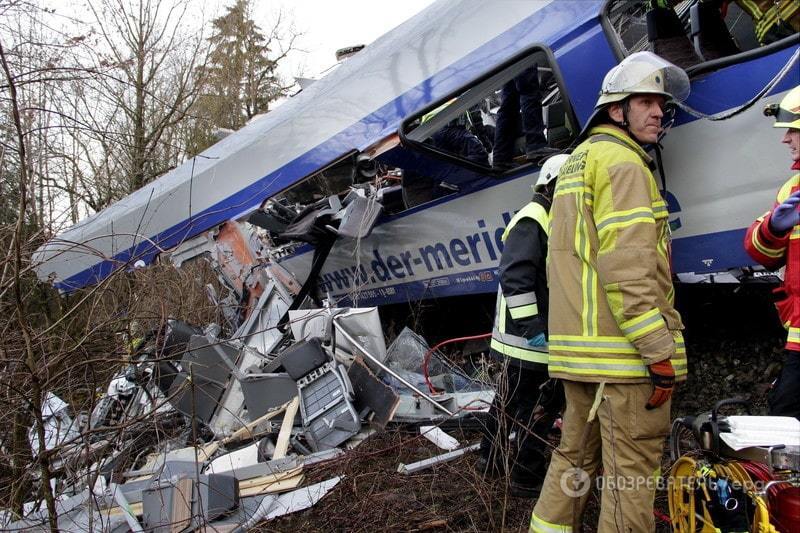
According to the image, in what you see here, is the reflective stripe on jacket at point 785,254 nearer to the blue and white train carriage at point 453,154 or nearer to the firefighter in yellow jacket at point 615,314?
the blue and white train carriage at point 453,154

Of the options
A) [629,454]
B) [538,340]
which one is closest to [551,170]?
[538,340]

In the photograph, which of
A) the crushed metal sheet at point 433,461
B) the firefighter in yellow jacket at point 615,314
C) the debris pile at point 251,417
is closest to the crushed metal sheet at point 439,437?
the debris pile at point 251,417

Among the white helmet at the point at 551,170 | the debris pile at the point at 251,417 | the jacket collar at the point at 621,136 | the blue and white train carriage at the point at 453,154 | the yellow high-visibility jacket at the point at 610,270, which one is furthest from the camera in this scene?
the debris pile at the point at 251,417

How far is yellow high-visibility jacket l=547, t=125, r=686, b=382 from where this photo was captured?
203 cm

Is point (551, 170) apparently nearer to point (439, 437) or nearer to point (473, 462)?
point (473, 462)

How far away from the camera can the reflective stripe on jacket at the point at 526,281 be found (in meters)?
2.75

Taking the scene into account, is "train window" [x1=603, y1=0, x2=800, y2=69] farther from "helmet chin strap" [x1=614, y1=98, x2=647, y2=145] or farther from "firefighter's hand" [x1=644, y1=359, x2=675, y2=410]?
"firefighter's hand" [x1=644, y1=359, x2=675, y2=410]

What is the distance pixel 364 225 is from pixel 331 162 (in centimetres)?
57

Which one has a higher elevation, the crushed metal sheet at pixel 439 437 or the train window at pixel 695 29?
the train window at pixel 695 29

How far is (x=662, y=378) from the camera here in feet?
6.69

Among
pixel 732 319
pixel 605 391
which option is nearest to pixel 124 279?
pixel 605 391

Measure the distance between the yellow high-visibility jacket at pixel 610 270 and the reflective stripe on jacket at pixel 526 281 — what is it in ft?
1.21

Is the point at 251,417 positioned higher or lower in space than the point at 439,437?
higher

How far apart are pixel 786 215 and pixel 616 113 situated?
0.76 m
